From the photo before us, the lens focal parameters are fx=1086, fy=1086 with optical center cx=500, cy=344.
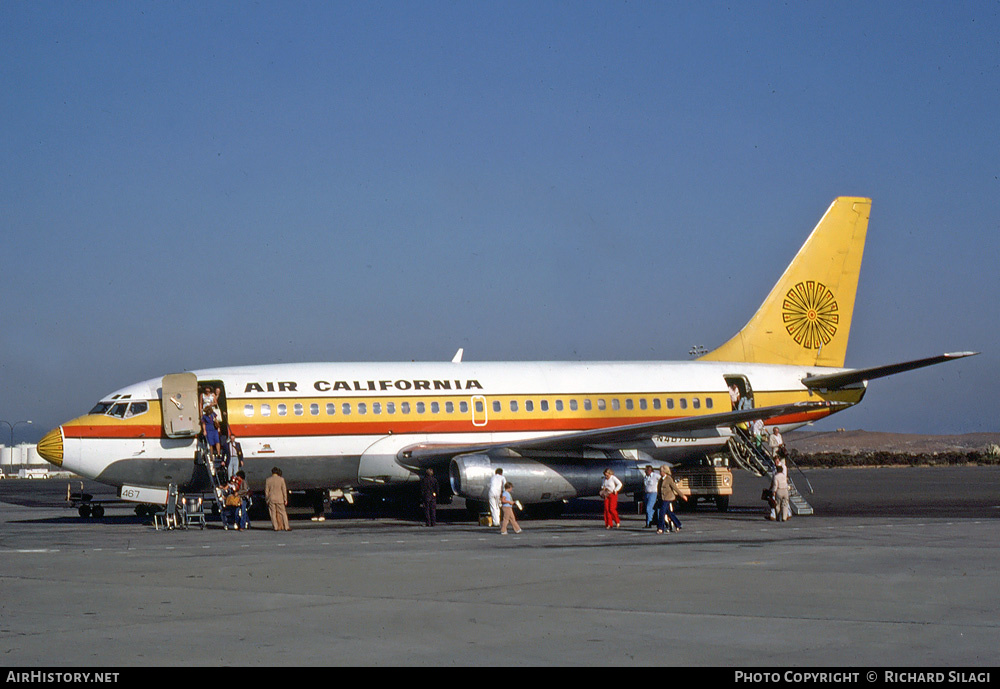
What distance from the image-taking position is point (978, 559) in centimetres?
1712

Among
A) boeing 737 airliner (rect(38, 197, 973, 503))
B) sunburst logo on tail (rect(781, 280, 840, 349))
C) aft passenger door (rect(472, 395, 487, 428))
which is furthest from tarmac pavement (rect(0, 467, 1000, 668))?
sunburst logo on tail (rect(781, 280, 840, 349))

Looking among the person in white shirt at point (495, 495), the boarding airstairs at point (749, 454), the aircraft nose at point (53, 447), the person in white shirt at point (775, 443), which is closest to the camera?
the person in white shirt at point (495, 495)

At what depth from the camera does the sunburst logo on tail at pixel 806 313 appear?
36.1 meters

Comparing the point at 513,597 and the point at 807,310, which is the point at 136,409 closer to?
the point at 513,597

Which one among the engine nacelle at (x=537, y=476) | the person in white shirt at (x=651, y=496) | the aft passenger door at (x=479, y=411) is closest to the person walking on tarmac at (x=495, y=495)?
the engine nacelle at (x=537, y=476)

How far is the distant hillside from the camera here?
8151cm

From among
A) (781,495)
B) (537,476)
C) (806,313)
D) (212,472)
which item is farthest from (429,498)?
(806,313)

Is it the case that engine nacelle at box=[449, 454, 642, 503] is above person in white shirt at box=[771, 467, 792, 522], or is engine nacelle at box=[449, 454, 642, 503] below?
above

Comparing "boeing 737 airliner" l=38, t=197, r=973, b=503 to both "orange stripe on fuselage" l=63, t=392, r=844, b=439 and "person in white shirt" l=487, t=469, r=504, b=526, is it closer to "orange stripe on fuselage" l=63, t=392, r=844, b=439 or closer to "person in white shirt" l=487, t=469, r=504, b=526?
"orange stripe on fuselage" l=63, t=392, r=844, b=439

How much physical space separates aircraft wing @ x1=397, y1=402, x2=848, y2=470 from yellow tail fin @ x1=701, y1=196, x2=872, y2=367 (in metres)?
6.89

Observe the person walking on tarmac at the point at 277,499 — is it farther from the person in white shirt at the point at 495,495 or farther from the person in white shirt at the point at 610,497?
the person in white shirt at the point at 610,497

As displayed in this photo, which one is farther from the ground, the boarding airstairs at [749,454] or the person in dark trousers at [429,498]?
the boarding airstairs at [749,454]

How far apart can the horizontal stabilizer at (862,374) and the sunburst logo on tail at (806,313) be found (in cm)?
231

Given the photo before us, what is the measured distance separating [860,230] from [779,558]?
21534mm
